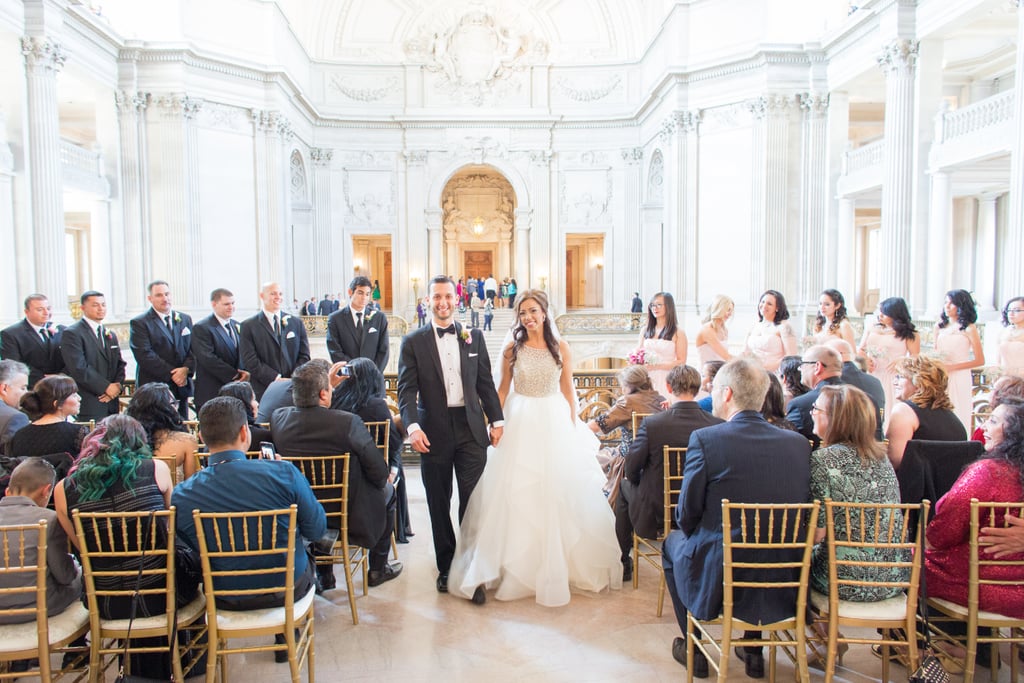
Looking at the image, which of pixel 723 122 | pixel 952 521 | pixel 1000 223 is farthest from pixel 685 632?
pixel 1000 223

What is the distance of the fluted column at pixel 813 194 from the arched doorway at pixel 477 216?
12905 mm

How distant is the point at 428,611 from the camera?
14.1 feet

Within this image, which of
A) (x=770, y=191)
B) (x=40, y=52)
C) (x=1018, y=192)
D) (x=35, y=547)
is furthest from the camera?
(x=770, y=191)

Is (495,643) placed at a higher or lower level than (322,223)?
lower

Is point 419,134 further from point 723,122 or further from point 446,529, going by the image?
point 446,529

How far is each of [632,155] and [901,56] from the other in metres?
11.2

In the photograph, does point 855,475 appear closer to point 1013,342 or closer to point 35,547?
point 35,547

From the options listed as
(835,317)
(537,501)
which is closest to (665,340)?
(835,317)

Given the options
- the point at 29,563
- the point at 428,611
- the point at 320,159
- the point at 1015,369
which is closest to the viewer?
the point at 29,563

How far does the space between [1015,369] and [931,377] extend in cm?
339

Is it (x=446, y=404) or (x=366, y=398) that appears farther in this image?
(x=366, y=398)

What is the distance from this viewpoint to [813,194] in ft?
57.4

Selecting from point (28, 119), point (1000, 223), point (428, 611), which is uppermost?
point (28, 119)

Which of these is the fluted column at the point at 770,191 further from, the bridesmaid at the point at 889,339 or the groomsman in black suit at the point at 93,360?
the groomsman in black suit at the point at 93,360
